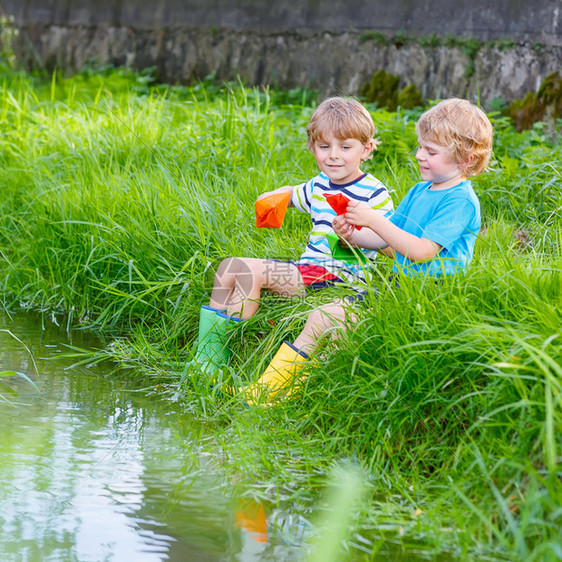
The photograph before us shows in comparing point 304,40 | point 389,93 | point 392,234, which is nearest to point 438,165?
point 392,234

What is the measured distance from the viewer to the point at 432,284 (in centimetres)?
262

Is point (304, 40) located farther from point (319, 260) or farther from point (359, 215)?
point (359, 215)

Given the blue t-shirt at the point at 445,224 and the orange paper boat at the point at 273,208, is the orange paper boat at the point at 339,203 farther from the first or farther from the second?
the orange paper boat at the point at 273,208

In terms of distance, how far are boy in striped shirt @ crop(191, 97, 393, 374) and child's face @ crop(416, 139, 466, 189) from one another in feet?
0.86

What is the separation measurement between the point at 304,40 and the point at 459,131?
14.8 feet

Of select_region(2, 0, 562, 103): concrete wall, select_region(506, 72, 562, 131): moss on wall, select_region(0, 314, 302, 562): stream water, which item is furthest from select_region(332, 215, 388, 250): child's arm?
select_region(2, 0, 562, 103): concrete wall

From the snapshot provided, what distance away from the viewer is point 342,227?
2850mm

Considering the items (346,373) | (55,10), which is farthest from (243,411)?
(55,10)

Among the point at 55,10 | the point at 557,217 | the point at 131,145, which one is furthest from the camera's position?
the point at 55,10

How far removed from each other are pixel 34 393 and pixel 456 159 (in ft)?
5.59

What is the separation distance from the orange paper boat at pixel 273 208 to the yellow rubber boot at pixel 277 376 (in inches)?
25.6

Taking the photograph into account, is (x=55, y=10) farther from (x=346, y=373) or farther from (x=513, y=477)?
(x=513, y=477)

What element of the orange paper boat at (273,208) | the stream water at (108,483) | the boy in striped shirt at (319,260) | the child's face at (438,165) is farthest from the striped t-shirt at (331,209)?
the stream water at (108,483)

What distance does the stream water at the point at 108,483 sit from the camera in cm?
193
